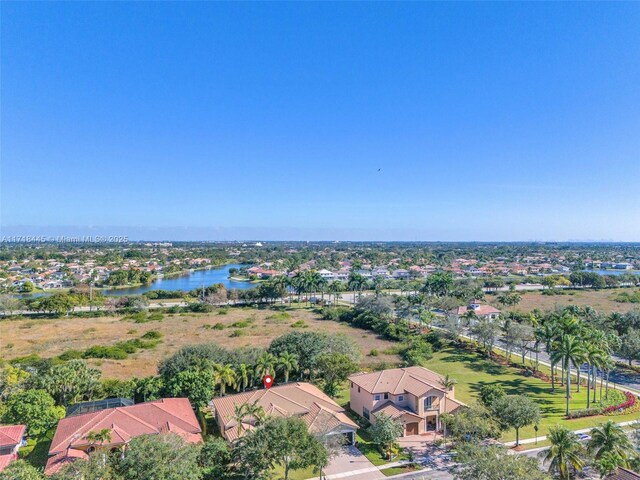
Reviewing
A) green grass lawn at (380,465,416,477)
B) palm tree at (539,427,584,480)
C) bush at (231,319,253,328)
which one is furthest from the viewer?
bush at (231,319,253,328)

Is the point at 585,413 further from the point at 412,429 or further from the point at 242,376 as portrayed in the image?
the point at 242,376

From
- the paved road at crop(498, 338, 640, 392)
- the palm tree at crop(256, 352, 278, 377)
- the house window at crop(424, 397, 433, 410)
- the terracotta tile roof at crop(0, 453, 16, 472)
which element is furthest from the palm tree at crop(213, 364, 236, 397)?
the paved road at crop(498, 338, 640, 392)

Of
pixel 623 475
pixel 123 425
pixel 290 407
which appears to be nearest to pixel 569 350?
pixel 623 475

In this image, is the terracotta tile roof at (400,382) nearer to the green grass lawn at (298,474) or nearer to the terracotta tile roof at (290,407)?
the terracotta tile roof at (290,407)

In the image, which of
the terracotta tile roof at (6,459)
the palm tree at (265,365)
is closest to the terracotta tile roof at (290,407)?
the palm tree at (265,365)

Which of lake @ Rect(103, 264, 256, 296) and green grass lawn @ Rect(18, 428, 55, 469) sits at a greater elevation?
green grass lawn @ Rect(18, 428, 55, 469)

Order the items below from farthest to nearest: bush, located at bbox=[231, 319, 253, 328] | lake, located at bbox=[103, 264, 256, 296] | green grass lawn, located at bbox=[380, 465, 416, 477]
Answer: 1. lake, located at bbox=[103, 264, 256, 296]
2. bush, located at bbox=[231, 319, 253, 328]
3. green grass lawn, located at bbox=[380, 465, 416, 477]

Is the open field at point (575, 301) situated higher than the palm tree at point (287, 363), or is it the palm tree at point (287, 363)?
the palm tree at point (287, 363)

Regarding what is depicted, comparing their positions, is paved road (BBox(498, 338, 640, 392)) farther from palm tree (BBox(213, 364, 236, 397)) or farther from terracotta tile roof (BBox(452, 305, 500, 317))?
palm tree (BBox(213, 364, 236, 397))
